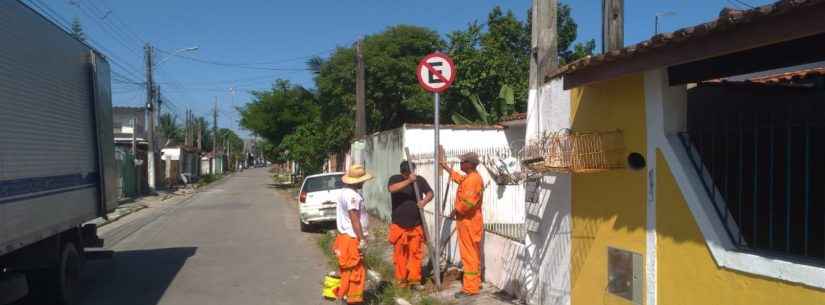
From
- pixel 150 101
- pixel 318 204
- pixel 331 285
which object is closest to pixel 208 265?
pixel 331 285

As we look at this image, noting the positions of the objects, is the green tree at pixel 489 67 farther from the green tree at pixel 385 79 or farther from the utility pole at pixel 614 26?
the utility pole at pixel 614 26

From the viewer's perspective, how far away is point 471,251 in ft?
24.8

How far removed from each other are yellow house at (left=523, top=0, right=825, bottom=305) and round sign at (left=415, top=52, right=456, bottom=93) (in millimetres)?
1633

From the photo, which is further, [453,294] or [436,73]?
[436,73]

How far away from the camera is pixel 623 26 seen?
6.82 metres

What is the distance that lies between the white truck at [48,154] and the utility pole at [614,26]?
5457 mm

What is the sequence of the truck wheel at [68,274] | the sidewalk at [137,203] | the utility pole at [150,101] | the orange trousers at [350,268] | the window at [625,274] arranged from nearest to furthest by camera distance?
the window at [625,274] < the orange trousers at [350,268] < the truck wheel at [68,274] < the sidewalk at [137,203] < the utility pole at [150,101]

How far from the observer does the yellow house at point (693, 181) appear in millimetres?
4000

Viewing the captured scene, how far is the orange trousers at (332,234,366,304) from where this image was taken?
7.27 m

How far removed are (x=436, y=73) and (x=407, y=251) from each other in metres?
2.22

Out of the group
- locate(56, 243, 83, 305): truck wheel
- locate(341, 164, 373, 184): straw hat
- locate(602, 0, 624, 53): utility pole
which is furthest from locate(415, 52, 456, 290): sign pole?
locate(56, 243, 83, 305): truck wheel

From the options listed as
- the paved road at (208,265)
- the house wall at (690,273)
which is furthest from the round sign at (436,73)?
the house wall at (690,273)

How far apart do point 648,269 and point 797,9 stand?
235cm

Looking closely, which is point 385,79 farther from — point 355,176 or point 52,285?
point 52,285
